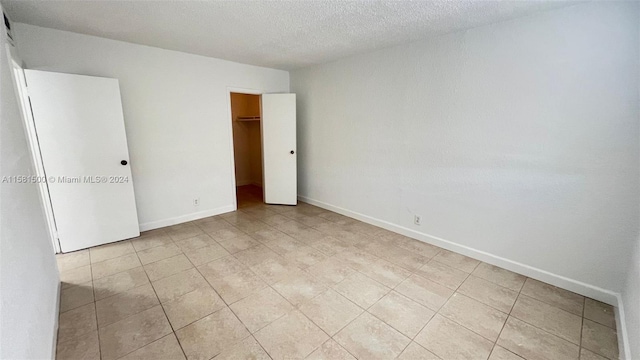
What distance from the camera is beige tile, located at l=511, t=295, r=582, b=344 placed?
1.79m

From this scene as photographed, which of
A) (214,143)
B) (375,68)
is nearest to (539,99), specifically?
(375,68)

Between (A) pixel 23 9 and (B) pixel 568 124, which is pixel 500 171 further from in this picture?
(A) pixel 23 9

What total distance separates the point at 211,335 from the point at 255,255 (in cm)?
109

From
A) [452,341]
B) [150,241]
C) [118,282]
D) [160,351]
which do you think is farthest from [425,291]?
[150,241]

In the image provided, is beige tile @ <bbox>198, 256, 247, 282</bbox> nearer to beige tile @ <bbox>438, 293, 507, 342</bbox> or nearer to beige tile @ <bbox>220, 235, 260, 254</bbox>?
beige tile @ <bbox>220, 235, 260, 254</bbox>

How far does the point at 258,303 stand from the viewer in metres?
2.05

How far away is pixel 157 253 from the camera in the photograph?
9.28 feet

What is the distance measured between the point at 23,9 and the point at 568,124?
4.64 metres

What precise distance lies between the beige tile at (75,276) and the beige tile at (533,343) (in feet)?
11.3

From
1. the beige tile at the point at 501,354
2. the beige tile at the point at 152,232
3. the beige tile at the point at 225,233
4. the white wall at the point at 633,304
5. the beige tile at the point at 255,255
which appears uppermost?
the white wall at the point at 633,304

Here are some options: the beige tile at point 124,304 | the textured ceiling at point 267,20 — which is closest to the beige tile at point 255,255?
the beige tile at point 124,304

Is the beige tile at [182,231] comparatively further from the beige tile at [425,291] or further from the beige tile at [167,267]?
the beige tile at [425,291]

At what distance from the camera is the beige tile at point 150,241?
2990 mm

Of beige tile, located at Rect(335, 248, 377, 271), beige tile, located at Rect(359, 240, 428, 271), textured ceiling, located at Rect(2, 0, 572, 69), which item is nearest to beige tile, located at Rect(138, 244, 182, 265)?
beige tile, located at Rect(335, 248, 377, 271)
